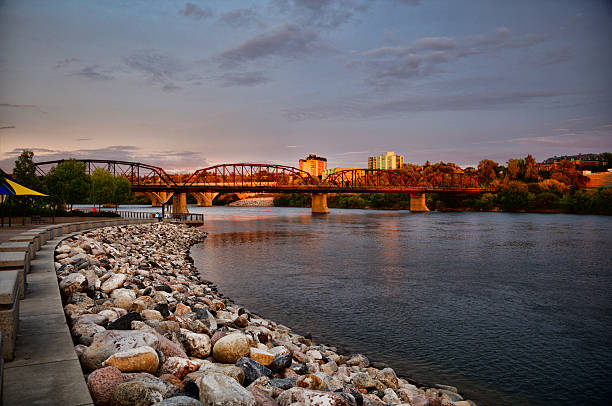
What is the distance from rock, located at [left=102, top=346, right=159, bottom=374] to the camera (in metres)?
6.18

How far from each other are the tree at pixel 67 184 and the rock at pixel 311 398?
196 feet

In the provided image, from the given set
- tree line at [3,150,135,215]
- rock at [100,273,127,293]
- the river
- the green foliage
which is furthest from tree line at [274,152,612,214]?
rock at [100,273,127,293]

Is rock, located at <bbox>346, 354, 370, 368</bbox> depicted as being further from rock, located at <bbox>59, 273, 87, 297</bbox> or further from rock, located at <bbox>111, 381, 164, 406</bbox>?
rock, located at <bbox>59, 273, 87, 297</bbox>

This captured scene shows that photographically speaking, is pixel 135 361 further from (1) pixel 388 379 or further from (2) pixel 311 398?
(1) pixel 388 379

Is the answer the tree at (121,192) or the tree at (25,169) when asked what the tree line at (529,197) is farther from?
the tree at (25,169)

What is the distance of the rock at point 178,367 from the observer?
661 centimetres

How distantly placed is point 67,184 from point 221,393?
6287 cm

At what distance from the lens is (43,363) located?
5.82 metres

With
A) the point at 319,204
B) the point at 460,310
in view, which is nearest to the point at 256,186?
the point at 319,204

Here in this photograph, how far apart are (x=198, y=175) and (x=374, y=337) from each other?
503 feet

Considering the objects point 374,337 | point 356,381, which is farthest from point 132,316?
point 374,337

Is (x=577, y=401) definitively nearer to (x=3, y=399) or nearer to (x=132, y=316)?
(x=132, y=316)

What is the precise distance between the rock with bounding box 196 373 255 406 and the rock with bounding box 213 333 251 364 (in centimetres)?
213

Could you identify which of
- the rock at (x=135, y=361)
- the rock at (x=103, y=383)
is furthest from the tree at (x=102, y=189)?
the rock at (x=103, y=383)
